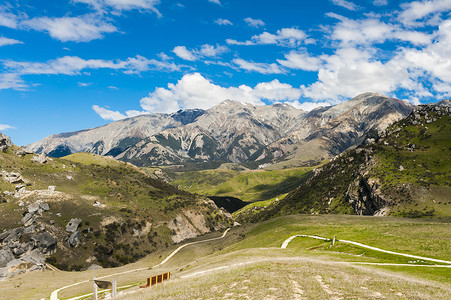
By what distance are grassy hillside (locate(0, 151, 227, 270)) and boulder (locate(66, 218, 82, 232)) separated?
2.14m

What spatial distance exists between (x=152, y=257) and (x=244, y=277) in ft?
255

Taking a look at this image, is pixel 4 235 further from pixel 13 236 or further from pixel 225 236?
pixel 225 236

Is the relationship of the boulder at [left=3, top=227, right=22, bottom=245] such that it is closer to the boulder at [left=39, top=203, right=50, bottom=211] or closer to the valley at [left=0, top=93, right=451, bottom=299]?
the valley at [left=0, top=93, right=451, bottom=299]

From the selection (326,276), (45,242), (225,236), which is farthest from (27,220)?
(326,276)

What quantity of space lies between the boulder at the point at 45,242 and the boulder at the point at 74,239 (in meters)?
5.96

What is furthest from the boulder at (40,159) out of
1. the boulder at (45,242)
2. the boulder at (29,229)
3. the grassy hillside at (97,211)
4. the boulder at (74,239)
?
the boulder at (45,242)

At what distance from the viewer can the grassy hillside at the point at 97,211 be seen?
11300 cm

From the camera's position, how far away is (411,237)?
5509cm

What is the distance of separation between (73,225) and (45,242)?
16.4 meters

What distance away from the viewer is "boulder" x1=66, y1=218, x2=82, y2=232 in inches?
4616

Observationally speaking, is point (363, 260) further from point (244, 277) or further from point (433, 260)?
point (244, 277)

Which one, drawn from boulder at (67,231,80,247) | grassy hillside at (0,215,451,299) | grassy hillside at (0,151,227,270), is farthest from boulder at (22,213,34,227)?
grassy hillside at (0,215,451,299)

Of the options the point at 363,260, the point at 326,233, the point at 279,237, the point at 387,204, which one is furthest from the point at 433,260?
the point at 387,204

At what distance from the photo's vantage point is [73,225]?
390 ft
